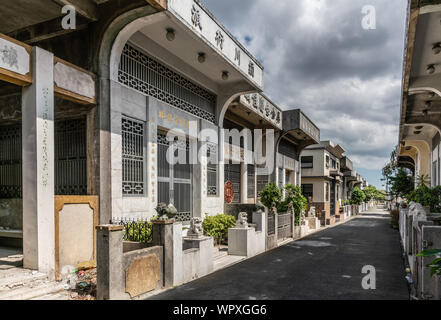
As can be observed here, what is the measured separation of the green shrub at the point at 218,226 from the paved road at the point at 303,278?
1.92 m

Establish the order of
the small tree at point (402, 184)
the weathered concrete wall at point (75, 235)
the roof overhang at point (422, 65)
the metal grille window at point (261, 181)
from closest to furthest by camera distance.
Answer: the roof overhang at point (422, 65) → the weathered concrete wall at point (75, 235) → the metal grille window at point (261, 181) → the small tree at point (402, 184)

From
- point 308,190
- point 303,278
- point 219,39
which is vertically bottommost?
point 303,278

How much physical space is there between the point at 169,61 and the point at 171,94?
1.17 metres

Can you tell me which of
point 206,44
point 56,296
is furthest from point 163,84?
point 56,296

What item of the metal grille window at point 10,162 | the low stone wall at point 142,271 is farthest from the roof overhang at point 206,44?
the low stone wall at point 142,271

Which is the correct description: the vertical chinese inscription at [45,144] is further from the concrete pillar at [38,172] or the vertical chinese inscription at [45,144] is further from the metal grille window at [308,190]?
the metal grille window at [308,190]

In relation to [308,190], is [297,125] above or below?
above

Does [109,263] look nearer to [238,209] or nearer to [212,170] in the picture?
[212,170]

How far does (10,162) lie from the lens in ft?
34.5

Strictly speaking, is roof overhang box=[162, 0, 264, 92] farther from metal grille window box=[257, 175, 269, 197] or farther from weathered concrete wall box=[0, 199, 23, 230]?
metal grille window box=[257, 175, 269, 197]

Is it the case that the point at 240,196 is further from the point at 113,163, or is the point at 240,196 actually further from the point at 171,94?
the point at 113,163

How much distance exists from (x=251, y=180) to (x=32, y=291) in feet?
47.6

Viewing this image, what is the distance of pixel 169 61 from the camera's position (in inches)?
469

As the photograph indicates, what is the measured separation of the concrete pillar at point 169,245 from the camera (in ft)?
25.2
